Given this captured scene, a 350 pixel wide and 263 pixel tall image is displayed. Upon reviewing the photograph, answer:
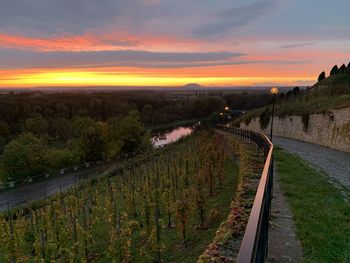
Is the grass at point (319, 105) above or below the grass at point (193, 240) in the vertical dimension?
above

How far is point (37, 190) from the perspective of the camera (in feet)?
107

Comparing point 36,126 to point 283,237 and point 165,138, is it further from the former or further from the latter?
point 283,237

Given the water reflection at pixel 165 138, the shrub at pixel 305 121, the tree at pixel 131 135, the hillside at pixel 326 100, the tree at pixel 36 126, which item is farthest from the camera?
the water reflection at pixel 165 138

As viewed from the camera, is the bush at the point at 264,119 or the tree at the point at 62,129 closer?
the bush at the point at 264,119

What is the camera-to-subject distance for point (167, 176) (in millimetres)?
19594

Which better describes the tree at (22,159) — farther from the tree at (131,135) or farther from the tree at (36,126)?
the tree at (36,126)

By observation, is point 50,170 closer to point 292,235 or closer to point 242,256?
point 292,235

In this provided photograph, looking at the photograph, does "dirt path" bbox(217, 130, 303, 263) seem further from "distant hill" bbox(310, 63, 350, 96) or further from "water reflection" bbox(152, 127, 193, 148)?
"water reflection" bbox(152, 127, 193, 148)

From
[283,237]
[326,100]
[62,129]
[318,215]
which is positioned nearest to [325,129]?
[326,100]

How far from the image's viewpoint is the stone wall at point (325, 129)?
72.3 ft

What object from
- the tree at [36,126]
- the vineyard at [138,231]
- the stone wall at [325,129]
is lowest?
the tree at [36,126]

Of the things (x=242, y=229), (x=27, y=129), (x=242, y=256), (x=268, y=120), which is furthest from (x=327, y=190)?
(x=27, y=129)

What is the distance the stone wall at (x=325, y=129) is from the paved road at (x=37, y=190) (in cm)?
2070

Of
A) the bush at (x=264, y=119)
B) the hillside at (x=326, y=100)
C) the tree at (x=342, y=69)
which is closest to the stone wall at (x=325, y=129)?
the hillside at (x=326, y=100)
